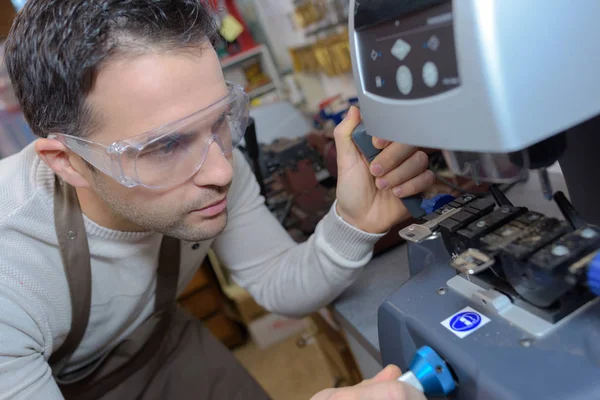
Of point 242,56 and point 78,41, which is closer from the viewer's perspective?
point 78,41

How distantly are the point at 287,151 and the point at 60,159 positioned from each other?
0.72 meters

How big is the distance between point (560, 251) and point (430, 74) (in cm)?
20

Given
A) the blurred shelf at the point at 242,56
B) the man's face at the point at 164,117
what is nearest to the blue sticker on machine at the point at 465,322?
the man's face at the point at 164,117

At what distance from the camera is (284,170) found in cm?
134

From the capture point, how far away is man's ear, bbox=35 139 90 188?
770 mm

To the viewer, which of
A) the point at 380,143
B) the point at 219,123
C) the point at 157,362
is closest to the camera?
the point at 380,143

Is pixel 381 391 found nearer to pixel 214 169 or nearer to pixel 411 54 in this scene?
pixel 411 54

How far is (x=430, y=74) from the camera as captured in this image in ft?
1.26

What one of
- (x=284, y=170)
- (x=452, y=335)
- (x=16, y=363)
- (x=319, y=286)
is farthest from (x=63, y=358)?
(x=452, y=335)

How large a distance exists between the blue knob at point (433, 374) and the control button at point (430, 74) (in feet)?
0.93

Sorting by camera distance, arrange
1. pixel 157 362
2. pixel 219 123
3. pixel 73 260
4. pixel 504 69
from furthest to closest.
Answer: pixel 157 362 → pixel 73 260 → pixel 219 123 → pixel 504 69

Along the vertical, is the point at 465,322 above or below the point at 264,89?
below

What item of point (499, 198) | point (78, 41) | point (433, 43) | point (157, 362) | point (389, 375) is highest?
point (78, 41)

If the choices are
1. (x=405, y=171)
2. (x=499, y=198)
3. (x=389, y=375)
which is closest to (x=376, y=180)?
(x=405, y=171)
